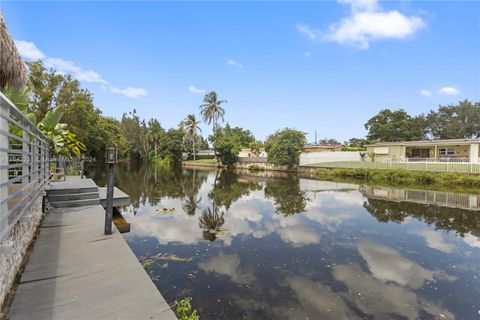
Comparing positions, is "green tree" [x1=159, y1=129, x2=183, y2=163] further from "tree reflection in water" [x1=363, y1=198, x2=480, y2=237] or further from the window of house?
"tree reflection in water" [x1=363, y1=198, x2=480, y2=237]

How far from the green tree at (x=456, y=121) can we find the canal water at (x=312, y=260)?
144 feet

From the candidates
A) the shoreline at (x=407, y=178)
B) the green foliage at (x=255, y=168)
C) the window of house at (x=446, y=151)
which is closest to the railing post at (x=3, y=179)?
the shoreline at (x=407, y=178)

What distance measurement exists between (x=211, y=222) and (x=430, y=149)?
32.4 metres

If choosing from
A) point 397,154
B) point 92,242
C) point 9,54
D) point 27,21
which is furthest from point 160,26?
point 397,154

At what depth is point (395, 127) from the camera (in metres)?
44.1

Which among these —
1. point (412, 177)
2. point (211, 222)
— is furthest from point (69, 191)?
point (412, 177)

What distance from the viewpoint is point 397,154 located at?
30719 mm

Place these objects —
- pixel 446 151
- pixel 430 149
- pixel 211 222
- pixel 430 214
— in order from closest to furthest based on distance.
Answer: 1. pixel 211 222
2. pixel 430 214
3. pixel 446 151
4. pixel 430 149

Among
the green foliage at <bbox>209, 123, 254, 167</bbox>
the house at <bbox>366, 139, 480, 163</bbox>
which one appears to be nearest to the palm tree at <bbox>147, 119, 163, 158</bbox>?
the green foliage at <bbox>209, 123, 254, 167</bbox>

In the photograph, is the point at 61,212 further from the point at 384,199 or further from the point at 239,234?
the point at 384,199

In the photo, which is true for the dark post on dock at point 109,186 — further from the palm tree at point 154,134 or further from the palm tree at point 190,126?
the palm tree at point 154,134

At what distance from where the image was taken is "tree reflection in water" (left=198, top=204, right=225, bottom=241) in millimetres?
7375

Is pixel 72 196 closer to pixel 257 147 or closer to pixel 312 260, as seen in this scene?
pixel 312 260

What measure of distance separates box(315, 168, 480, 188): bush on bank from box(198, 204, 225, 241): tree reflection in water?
57.3 ft
